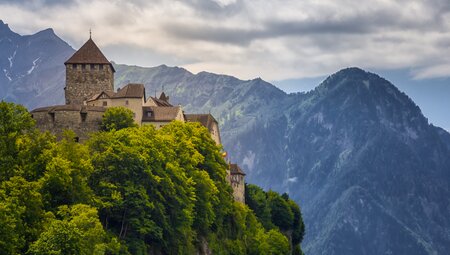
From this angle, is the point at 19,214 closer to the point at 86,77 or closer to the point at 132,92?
the point at 132,92

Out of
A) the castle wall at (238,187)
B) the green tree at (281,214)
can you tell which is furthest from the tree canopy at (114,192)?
the green tree at (281,214)

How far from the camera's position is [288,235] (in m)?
176

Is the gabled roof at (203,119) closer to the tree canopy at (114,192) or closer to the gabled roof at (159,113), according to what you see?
the gabled roof at (159,113)

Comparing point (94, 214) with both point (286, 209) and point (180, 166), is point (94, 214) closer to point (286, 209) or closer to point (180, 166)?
point (180, 166)

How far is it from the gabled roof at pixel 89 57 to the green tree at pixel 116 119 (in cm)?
2511

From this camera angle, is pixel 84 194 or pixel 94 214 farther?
pixel 84 194

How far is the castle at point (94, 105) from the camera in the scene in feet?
362

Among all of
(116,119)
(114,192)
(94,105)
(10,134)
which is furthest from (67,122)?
(10,134)

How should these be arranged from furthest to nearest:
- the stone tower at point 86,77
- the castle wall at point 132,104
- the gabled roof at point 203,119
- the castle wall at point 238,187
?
the castle wall at point 238,187 → the gabled roof at point 203,119 → the stone tower at point 86,77 → the castle wall at point 132,104

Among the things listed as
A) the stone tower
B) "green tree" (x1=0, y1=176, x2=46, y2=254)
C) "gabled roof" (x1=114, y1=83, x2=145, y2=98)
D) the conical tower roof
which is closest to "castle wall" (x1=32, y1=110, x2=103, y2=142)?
"gabled roof" (x1=114, y1=83, x2=145, y2=98)

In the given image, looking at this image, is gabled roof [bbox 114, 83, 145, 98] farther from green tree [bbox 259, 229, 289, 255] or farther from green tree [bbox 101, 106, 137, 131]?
green tree [bbox 259, 229, 289, 255]

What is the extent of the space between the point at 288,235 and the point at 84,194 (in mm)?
99279

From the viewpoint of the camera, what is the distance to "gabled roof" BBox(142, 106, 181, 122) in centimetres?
12606

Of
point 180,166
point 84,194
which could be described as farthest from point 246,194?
point 84,194
